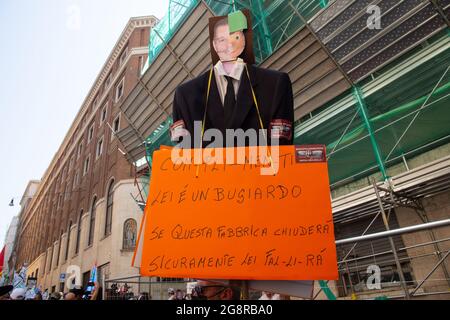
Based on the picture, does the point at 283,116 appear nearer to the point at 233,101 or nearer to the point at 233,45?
the point at 233,101

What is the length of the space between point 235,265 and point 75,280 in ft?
87.2

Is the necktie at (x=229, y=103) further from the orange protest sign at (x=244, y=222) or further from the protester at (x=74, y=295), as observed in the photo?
the protester at (x=74, y=295)

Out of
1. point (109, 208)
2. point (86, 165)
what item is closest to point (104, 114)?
point (86, 165)

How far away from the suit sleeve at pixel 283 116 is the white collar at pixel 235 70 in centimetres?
32

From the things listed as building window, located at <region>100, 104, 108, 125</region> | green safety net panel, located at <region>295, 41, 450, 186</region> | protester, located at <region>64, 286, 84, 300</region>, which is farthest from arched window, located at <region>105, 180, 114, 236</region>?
green safety net panel, located at <region>295, 41, 450, 186</region>

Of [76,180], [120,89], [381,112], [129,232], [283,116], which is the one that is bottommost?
[283,116]

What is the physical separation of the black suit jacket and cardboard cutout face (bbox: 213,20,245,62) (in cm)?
18

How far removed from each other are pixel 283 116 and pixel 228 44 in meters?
0.83

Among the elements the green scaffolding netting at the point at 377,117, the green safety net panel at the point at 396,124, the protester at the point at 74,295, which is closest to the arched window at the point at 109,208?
the protester at the point at 74,295

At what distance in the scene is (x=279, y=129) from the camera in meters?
2.10

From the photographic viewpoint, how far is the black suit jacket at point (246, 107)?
217cm

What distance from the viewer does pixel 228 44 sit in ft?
8.45
